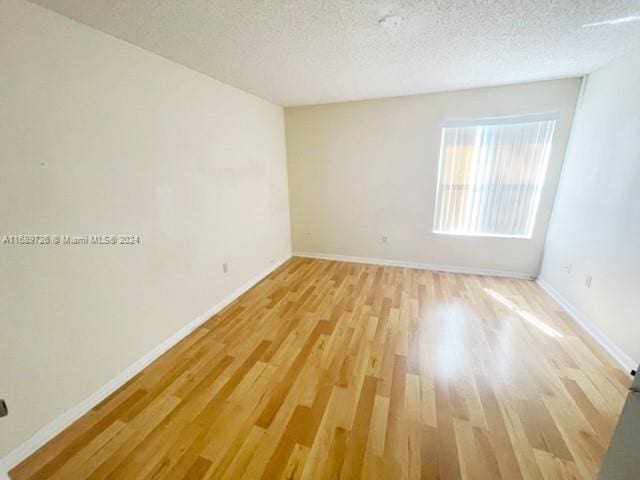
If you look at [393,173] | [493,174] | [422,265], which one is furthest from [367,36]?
[422,265]

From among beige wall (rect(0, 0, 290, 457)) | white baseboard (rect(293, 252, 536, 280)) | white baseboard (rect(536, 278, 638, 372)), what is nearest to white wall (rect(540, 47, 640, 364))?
white baseboard (rect(536, 278, 638, 372))

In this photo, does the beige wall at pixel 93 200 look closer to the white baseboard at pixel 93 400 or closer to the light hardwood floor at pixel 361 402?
the white baseboard at pixel 93 400

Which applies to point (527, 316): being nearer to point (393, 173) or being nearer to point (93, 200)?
point (393, 173)

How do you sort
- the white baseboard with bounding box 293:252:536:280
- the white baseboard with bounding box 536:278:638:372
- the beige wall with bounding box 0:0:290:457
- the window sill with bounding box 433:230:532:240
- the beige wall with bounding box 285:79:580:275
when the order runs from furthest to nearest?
the white baseboard with bounding box 293:252:536:280 → the window sill with bounding box 433:230:532:240 → the beige wall with bounding box 285:79:580:275 → the white baseboard with bounding box 536:278:638:372 → the beige wall with bounding box 0:0:290:457

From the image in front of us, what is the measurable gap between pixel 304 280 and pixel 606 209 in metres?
3.07

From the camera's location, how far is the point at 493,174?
316 centimetres

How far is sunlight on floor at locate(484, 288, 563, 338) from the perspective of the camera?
90.7 inches

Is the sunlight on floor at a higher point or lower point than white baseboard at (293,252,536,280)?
lower

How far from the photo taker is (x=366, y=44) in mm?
1841

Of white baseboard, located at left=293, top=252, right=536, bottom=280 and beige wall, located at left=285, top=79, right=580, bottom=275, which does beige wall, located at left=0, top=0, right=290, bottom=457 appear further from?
white baseboard, located at left=293, top=252, right=536, bottom=280

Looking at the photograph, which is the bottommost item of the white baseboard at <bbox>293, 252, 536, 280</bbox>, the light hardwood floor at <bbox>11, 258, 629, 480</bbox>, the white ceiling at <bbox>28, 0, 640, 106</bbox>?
the light hardwood floor at <bbox>11, 258, 629, 480</bbox>

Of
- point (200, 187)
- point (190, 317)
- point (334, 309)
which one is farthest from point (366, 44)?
point (190, 317)

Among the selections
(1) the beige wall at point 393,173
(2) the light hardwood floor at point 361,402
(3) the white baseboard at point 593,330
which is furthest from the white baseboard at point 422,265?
(2) the light hardwood floor at point 361,402

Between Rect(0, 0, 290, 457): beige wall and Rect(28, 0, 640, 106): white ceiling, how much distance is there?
0.76 ft
